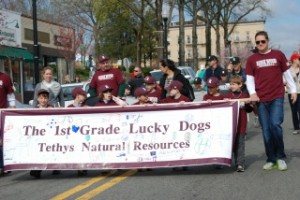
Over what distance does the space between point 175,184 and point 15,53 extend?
79.6 feet

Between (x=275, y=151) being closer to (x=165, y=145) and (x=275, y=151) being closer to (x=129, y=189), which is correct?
(x=165, y=145)

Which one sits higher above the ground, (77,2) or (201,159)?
(77,2)

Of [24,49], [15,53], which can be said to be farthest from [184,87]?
A: [24,49]

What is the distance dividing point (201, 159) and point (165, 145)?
549 mm

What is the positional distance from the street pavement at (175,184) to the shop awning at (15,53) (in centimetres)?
1999

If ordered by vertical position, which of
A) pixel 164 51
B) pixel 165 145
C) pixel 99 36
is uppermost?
pixel 99 36

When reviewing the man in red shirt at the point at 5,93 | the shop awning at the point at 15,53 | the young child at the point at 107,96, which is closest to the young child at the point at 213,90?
the young child at the point at 107,96

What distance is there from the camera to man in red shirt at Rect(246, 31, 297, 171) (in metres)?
7.94

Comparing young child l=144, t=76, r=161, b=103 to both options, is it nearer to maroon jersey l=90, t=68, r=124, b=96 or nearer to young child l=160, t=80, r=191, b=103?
maroon jersey l=90, t=68, r=124, b=96

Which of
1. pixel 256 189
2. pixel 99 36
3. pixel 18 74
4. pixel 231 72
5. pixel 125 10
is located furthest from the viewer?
pixel 99 36

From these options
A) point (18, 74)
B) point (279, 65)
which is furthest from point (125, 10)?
point (279, 65)

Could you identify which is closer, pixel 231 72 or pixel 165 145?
pixel 165 145

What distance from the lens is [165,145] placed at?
796 centimetres

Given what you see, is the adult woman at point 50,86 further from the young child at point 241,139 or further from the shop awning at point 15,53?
the shop awning at point 15,53
